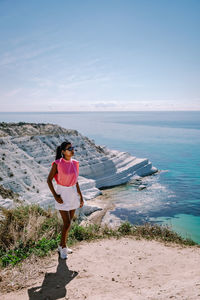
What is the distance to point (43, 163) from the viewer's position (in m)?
23.5

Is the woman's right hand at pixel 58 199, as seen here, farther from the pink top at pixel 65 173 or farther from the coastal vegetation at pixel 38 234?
the coastal vegetation at pixel 38 234

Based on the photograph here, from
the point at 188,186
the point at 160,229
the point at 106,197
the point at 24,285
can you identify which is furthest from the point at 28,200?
the point at 188,186

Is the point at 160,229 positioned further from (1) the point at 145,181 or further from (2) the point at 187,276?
(1) the point at 145,181

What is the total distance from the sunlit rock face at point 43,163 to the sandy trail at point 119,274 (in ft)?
28.8

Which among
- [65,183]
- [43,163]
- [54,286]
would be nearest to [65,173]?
[65,183]

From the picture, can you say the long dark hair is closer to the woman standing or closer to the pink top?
the woman standing

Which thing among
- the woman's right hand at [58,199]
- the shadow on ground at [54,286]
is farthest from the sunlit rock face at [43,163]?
the shadow on ground at [54,286]

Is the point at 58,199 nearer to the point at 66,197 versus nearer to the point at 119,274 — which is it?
the point at 66,197

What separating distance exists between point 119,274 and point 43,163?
65.4 ft

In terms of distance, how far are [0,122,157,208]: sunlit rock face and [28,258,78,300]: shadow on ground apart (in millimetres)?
9098

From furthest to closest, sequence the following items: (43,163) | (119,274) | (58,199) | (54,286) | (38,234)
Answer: (43,163)
(38,234)
(58,199)
(119,274)
(54,286)

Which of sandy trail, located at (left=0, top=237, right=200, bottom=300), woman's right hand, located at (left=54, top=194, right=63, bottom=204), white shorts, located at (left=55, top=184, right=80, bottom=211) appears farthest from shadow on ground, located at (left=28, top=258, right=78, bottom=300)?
woman's right hand, located at (left=54, top=194, right=63, bottom=204)

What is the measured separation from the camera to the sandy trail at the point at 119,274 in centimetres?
368

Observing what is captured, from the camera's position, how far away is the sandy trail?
368 cm
